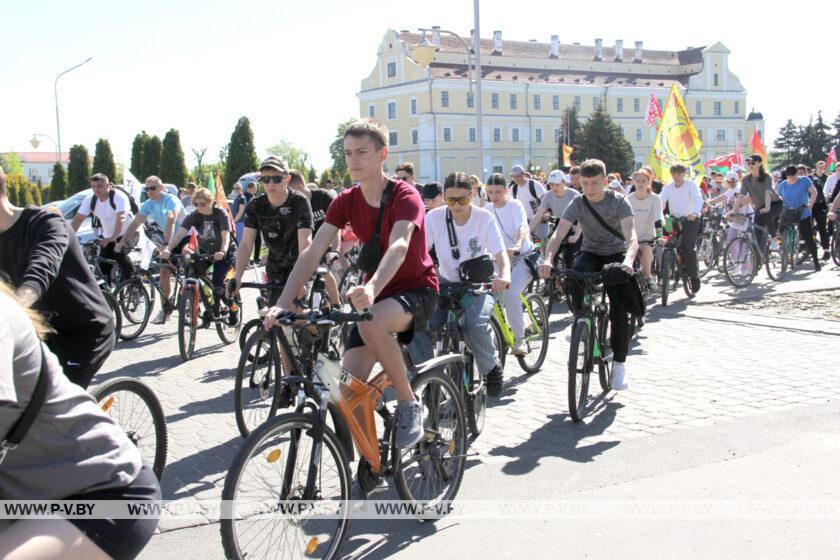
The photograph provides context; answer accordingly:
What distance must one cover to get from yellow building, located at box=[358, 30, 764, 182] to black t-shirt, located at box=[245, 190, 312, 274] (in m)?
87.0

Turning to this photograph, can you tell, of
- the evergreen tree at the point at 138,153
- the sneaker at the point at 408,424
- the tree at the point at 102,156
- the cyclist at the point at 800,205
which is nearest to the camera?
the sneaker at the point at 408,424

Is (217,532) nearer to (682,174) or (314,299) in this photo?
(314,299)

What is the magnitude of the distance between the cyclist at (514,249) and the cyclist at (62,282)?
14.8 ft

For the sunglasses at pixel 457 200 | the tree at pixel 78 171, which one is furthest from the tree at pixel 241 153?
the sunglasses at pixel 457 200

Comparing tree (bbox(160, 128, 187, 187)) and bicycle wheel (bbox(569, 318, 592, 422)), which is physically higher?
tree (bbox(160, 128, 187, 187))

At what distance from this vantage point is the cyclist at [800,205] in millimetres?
16000

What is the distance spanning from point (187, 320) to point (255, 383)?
3.58 m

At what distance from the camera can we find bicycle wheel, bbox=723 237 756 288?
556 inches

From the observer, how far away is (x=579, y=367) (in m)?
6.46

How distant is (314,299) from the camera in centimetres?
811

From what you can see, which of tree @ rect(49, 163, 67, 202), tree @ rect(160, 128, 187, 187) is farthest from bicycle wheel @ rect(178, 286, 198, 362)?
tree @ rect(49, 163, 67, 202)

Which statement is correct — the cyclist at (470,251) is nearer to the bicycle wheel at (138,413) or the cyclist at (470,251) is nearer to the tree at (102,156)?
the bicycle wheel at (138,413)

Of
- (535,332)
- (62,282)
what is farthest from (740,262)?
(62,282)

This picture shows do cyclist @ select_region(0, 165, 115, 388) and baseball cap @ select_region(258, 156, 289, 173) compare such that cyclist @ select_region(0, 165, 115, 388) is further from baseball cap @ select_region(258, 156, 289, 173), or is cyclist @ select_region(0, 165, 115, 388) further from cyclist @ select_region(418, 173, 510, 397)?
baseball cap @ select_region(258, 156, 289, 173)
